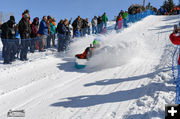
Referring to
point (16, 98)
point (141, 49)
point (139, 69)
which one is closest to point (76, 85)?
point (16, 98)

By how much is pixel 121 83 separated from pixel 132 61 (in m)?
2.73

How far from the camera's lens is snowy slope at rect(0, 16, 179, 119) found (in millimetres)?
4832

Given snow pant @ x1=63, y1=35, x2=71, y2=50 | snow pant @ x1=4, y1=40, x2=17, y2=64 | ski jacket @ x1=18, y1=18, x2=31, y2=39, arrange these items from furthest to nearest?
snow pant @ x1=63, y1=35, x2=71, y2=50 → ski jacket @ x1=18, y1=18, x2=31, y2=39 → snow pant @ x1=4, y1=40, x2=17, y2=64

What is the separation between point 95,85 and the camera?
6684 mm

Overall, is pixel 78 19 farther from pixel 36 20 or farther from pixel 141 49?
pixel 141 49

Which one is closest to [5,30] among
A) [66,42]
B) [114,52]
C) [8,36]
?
[8,36]

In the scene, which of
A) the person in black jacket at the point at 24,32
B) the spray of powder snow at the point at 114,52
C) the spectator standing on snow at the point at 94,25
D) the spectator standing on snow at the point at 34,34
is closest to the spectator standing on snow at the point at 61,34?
the spectator standing on snow at the point at 34,34

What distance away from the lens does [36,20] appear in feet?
36.4

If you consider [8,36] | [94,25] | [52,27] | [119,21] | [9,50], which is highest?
[119,21]

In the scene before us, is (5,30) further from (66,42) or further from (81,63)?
(66,42)

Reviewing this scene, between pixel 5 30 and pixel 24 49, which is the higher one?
pixel 5 30

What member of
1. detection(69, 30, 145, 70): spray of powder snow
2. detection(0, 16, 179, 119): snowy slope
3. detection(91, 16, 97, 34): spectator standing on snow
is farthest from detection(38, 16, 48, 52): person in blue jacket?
detection(91, 16, 97, 34): spectator standing on snow

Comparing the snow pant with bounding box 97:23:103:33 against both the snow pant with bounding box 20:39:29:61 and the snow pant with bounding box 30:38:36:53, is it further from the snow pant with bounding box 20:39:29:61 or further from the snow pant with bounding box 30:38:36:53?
the snow pant with bounding box 20:39:29:61

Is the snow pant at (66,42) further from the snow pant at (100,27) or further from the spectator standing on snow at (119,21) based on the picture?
the spectator standing on snow at (119,21)
